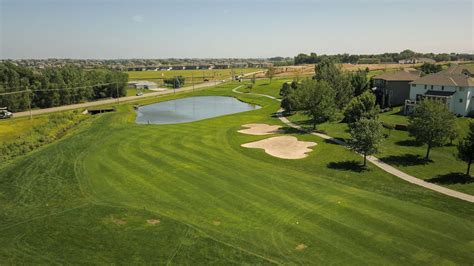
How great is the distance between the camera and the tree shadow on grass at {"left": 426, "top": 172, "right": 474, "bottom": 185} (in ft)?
112

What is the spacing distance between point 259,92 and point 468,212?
97.1 metres

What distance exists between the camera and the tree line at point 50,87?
86562 mm

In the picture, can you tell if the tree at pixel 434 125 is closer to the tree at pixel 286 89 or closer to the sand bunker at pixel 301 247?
the sand bunker at pixel 301 247

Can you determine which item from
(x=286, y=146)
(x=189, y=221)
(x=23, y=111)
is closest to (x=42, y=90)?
(x=23, y=111)

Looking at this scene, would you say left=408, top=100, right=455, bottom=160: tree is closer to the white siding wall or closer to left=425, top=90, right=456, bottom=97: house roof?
the white siding wall

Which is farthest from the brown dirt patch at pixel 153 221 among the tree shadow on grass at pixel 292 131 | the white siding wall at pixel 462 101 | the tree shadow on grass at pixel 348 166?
the white siding wall at pixel 462 101

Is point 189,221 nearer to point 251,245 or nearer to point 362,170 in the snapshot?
point 251,245

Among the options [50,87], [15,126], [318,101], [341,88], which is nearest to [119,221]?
[318,101]

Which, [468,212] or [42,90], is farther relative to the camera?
[42,90]

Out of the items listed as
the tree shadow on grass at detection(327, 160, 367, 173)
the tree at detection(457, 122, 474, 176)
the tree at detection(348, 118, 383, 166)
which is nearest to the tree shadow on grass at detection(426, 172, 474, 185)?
the tree at detection(457, 122, 474, 176)

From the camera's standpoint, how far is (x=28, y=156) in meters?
45.5

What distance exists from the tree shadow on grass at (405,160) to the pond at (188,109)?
44054mm

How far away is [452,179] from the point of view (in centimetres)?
3481

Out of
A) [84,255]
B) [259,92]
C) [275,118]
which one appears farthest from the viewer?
[259,92]
